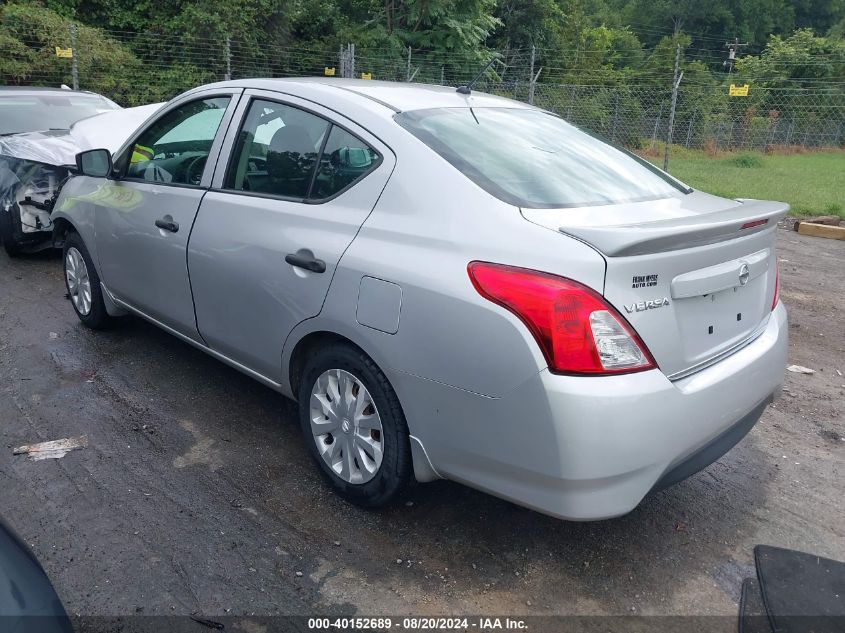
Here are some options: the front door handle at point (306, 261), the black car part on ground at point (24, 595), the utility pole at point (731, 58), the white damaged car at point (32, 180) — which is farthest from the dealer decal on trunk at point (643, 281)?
the utility pole at point (731, 58)

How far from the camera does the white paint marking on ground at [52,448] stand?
343 centimetres

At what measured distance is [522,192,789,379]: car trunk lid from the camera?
2297 mm

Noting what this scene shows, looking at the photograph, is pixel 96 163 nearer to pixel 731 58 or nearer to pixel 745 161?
pixel 745 161

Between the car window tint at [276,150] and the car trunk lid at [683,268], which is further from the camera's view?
the car window tint at [276,150]

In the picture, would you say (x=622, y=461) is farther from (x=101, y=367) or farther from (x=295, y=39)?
(x=295, y=39)

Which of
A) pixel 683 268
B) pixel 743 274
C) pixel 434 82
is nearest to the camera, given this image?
pixel 683 268

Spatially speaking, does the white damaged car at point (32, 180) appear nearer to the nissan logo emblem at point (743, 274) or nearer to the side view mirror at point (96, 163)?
the side view mirror at point (96, 163)

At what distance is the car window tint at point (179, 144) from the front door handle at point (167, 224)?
0.69 feet

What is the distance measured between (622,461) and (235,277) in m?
1.95

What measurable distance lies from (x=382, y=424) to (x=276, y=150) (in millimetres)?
1413

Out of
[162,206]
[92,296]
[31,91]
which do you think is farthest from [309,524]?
[31,91]

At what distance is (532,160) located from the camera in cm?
298

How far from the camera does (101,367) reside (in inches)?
175

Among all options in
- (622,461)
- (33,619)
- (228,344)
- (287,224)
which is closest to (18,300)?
(228,344)
